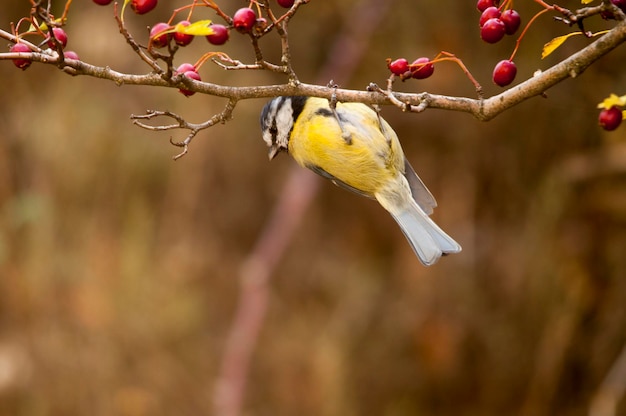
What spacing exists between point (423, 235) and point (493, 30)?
2.82 ft

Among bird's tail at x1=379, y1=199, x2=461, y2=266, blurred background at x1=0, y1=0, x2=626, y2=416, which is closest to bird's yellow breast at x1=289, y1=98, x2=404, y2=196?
bird's tail at x1=379, y1=199, x2=461, y2=266

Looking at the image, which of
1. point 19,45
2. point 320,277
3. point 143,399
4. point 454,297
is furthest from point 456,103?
point 320,277

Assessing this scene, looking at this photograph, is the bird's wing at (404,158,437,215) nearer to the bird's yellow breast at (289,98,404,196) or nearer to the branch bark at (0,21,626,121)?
the bird's yellow breast at (289,98,404,196)

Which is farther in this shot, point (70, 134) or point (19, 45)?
point (70, 134)

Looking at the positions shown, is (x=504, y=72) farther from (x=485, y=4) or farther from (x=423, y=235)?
(x=423, y=235)

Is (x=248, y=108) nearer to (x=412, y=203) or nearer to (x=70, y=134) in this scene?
(x=70, y=134)

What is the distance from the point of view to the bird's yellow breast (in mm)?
2549

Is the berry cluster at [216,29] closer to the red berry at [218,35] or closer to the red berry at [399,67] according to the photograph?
the red berry at [218,35]

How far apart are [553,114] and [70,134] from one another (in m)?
3.10

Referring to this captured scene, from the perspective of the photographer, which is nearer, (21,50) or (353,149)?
(21,50)

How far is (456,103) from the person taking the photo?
1.57 m

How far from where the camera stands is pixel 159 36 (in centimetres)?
160

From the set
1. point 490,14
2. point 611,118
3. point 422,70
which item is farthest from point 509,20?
point 611,118

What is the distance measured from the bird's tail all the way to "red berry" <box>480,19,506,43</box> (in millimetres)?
685
